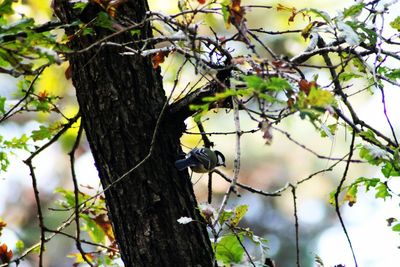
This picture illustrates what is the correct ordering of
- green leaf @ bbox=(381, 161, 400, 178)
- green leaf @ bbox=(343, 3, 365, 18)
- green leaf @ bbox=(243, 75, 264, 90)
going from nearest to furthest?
green leaf @ bbox=(243, 75, 264, 90), green leaf @ bbox=(343, 3, 365, 18), green leaf @ bbox=(381, 161, 400, 178)

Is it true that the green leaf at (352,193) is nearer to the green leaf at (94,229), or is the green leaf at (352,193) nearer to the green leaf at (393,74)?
the green leaf at (393,74)

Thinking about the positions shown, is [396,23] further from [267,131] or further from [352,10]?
[267,131]

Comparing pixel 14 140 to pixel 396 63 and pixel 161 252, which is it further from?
pixel 396 63

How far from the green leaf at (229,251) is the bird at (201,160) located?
0.14 metres

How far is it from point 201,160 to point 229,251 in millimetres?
179

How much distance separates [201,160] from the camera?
50.0 inches

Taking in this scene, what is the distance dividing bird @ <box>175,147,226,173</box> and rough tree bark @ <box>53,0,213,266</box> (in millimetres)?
46

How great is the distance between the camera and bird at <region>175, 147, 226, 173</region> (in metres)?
1.27

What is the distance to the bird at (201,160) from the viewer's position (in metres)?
1.27

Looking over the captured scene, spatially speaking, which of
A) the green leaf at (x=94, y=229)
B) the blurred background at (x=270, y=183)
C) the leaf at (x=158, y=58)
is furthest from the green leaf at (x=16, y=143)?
the blurred background at (x=270, y=183)

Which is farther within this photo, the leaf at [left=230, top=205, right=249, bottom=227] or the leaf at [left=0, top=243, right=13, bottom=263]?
the leaf at [left=0, top=243, right=13, bottom=263]

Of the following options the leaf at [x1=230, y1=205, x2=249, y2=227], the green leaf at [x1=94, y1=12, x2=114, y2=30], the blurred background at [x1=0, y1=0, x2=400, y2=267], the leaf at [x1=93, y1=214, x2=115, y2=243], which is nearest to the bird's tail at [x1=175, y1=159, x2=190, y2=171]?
the leaf at [x1=230, y1=205, x2=249, y2=227]

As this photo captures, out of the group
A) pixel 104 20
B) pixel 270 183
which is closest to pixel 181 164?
pixel 104 20

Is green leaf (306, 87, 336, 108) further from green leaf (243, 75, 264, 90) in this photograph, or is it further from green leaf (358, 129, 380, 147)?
green leaf (358, 129, 380, 147)
